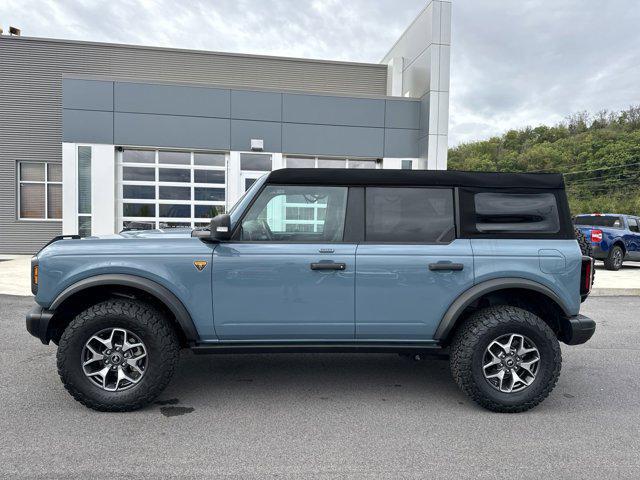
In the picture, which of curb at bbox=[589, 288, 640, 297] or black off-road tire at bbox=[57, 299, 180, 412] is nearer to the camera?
black off-road tire at bbox=[57, 299, 180, 412]

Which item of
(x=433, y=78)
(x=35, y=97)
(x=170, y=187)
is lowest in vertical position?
(x=170, y=187)

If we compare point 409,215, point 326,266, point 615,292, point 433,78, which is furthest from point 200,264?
point 433,78

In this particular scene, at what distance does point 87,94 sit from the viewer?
12.4m

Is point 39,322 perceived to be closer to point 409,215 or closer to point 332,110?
point 409,215

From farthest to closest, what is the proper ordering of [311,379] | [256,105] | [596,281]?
[256,105]
[596,281]
[311,379]

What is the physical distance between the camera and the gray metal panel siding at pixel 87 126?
1233cm

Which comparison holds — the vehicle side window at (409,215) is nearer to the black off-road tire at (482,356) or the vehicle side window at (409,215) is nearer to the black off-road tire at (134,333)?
the black off-road tire at (482,356)

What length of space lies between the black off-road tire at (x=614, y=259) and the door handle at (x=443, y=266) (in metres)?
12.0

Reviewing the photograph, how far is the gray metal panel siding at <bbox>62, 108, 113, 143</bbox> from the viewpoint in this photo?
12328 mm

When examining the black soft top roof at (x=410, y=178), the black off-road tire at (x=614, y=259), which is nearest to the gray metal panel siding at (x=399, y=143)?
the black off-road tire at (x=614, y=259)

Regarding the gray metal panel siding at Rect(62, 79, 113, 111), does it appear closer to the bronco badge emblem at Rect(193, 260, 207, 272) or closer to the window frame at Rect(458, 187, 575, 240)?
the bronco badge emblem at Rect(193, 260, 207, 272)

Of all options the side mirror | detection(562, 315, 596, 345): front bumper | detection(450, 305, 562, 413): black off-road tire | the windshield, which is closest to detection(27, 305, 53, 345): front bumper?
the side mirror

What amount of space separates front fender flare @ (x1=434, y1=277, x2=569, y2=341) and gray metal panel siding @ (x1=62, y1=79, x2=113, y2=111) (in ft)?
40.4

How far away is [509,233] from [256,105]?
434 inches
